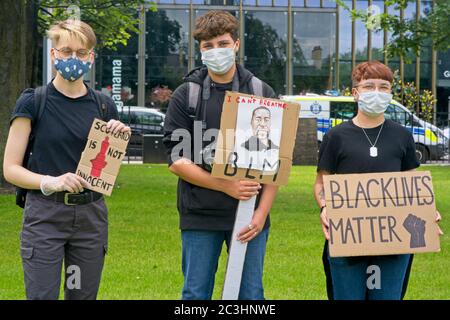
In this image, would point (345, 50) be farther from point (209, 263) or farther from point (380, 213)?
point (209, 263)

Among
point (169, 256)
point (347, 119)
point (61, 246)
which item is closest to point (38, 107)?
point (61, 246)

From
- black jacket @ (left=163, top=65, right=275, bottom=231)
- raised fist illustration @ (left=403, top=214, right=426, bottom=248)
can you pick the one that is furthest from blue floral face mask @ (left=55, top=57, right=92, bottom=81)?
raised fist illustration @ (left=403, top=214, right=426, bottom=248)

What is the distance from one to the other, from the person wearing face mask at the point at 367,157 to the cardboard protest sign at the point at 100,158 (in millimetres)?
1215

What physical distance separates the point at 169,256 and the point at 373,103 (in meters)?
5.15

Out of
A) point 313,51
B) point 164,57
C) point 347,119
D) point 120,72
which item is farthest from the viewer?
point 313,51

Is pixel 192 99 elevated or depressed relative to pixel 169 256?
elevated

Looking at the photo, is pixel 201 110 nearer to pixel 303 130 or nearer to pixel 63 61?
pixel 63 61

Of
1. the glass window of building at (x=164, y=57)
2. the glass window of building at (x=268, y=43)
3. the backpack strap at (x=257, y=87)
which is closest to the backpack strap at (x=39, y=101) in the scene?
the backpack strap at (x=257, y=87)

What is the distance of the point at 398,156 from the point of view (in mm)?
5305

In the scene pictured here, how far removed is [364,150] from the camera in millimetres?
5246

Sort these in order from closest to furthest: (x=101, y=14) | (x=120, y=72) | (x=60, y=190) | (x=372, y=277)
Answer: (x=60, y=190) → (x=372, y=277) → (x=101, y=14) → (x=120, y=72)

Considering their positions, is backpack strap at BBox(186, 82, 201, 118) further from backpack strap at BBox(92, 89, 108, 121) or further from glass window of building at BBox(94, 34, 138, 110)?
glass window of building at BBox(94, 34, 138, 110)

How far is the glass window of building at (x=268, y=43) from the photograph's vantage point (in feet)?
135

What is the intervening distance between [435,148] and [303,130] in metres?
5.17
